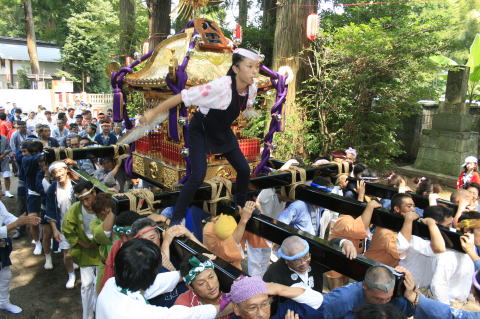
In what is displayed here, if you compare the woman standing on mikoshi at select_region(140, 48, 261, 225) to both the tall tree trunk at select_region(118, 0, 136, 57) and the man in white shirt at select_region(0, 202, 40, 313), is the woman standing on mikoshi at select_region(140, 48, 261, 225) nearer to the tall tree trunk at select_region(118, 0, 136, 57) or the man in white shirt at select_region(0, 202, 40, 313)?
the man in white shirt at select_region(0, 202, 40, 313)

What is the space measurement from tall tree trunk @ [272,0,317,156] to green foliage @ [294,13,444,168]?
20 centimetres

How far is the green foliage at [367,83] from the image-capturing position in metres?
7.03

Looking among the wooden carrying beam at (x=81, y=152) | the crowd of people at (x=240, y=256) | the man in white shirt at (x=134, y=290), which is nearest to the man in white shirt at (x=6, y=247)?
the crowd of people at (x=240, y=256)

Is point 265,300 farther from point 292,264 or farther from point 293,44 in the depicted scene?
point 293,44

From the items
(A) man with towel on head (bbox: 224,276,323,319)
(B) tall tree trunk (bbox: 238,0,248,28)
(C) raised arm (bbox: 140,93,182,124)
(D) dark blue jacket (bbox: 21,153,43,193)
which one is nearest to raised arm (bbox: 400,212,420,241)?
(A) man with towel on head (bbox: 224,276,323,319)

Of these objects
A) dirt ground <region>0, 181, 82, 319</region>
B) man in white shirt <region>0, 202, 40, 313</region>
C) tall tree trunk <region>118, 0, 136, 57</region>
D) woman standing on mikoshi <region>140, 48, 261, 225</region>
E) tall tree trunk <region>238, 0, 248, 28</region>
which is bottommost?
dirt ground <region>0, 181, 82, 319</region>

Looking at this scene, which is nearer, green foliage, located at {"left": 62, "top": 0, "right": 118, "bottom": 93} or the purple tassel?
the purple tassel

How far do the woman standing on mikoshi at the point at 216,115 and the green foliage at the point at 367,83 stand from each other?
16.1ft

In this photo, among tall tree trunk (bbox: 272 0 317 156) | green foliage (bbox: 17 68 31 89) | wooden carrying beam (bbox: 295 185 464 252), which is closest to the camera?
wooden carrying beam (bbox: 295 185 464 252)

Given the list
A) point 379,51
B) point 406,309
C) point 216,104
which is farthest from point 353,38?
point 406,309

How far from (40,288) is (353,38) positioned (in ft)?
22.0

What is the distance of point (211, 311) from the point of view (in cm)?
194

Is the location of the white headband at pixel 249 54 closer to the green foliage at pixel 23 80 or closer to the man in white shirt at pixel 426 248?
the man in white shirt at pixel 426 248

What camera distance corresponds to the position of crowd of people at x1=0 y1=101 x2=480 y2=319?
6.11 ft
